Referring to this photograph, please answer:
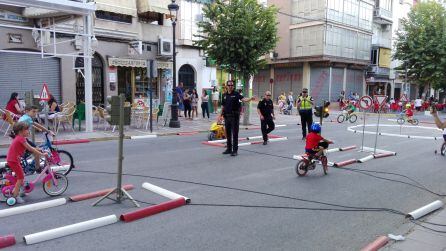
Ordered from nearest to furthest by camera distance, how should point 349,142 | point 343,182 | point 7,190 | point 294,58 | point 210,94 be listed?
1. point 7,190
2. point 343,182
3. point 349,142
4. point 210,94
5. point 294,58

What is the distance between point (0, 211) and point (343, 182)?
245 inches

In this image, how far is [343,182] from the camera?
8219mm

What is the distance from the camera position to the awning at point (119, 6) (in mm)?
18312

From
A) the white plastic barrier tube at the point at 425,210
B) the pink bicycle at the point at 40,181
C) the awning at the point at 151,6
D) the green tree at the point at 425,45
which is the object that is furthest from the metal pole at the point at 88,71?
the green tree at the point at 425,45

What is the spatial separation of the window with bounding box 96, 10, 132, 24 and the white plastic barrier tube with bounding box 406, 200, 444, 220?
1697 centimetres

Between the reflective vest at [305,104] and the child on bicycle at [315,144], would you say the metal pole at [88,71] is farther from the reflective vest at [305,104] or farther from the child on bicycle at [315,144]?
the child on bicycle at [315,144]

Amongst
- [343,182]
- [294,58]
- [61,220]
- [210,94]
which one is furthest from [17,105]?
[294,58]

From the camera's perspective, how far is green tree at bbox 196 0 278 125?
17844 millimetres

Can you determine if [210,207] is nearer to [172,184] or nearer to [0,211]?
[172,184]

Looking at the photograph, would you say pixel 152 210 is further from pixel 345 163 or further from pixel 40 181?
pixel 345 163

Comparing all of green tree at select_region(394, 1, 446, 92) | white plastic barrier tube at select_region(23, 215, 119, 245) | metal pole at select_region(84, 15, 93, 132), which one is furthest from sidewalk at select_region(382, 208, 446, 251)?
green tree at select_region(394, 1, 446, 92)

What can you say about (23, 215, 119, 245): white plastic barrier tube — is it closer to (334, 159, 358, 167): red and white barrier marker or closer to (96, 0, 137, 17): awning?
(334, 159, 358, 167): red and white barrier marker

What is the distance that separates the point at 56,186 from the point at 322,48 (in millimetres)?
31848

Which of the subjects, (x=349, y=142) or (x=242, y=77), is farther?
(x=242, y=77)
